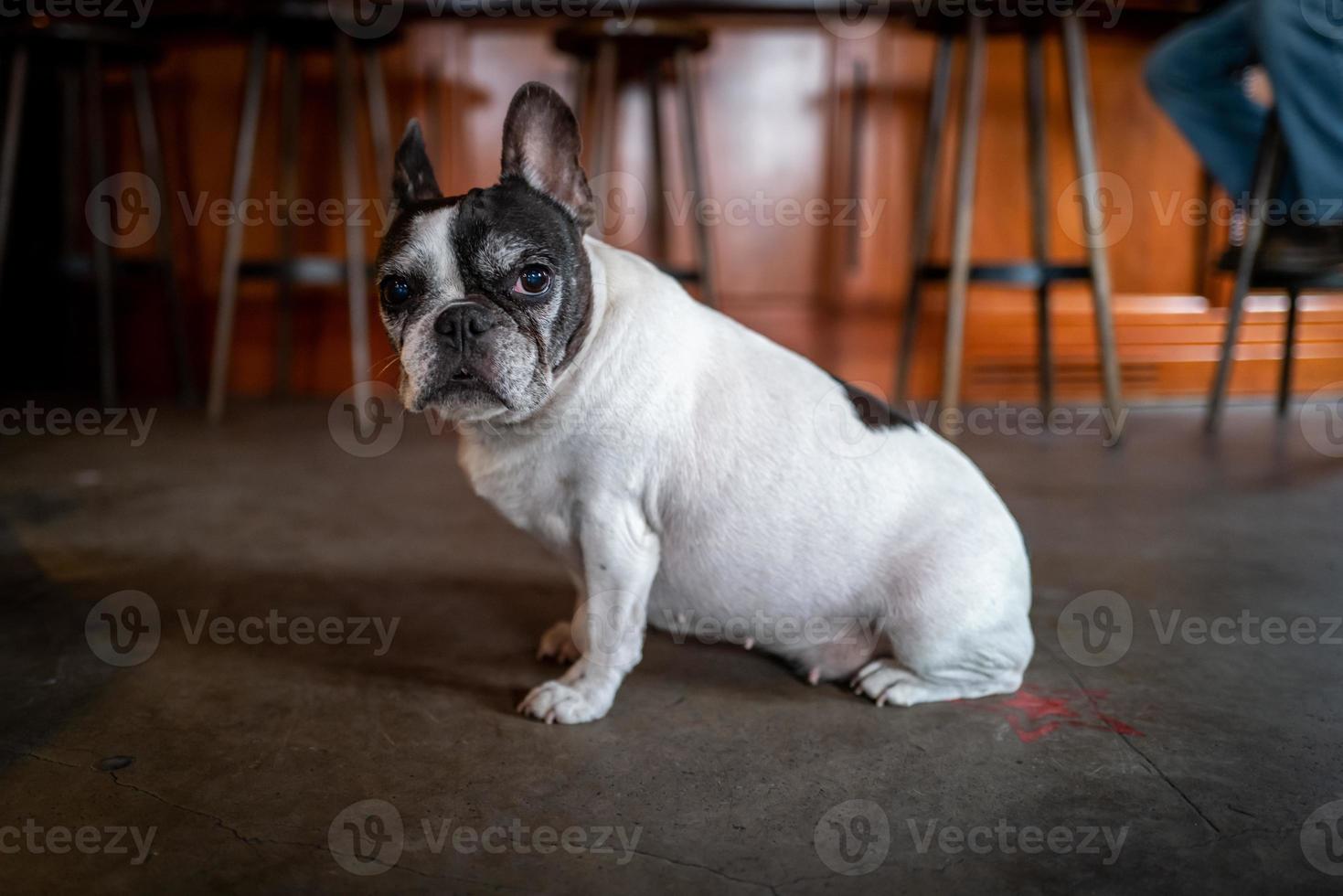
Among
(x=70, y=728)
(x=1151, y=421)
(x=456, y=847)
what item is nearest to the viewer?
(x=456, y=847)

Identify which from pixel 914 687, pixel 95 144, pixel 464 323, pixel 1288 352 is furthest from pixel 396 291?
pixel 1288 352

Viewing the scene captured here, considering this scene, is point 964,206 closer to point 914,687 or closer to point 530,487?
point 914,687

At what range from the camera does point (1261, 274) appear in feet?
12.7

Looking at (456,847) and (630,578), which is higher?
(630,578)

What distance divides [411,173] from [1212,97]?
11.5 ft

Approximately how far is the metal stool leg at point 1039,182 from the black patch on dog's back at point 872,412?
2.31 meters

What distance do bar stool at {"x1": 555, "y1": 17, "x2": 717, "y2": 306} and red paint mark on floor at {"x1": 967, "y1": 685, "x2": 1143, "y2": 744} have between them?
8.13 ft

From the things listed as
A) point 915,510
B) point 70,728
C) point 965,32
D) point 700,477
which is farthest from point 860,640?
point 965,32

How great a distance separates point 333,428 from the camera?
4109 mm

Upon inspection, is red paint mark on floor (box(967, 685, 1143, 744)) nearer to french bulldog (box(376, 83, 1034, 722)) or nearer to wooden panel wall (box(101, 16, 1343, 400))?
french bulldog (box(376, 83, 1034, 722))

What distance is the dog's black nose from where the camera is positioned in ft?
4.77

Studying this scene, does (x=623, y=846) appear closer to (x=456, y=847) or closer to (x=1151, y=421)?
(x=456, y=847)

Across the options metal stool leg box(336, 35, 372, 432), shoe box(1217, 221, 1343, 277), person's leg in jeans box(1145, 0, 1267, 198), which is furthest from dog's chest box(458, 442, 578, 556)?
person's leg in jeans box(1145, 0, 1267, 198)

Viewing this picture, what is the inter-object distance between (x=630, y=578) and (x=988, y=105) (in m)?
3.84
